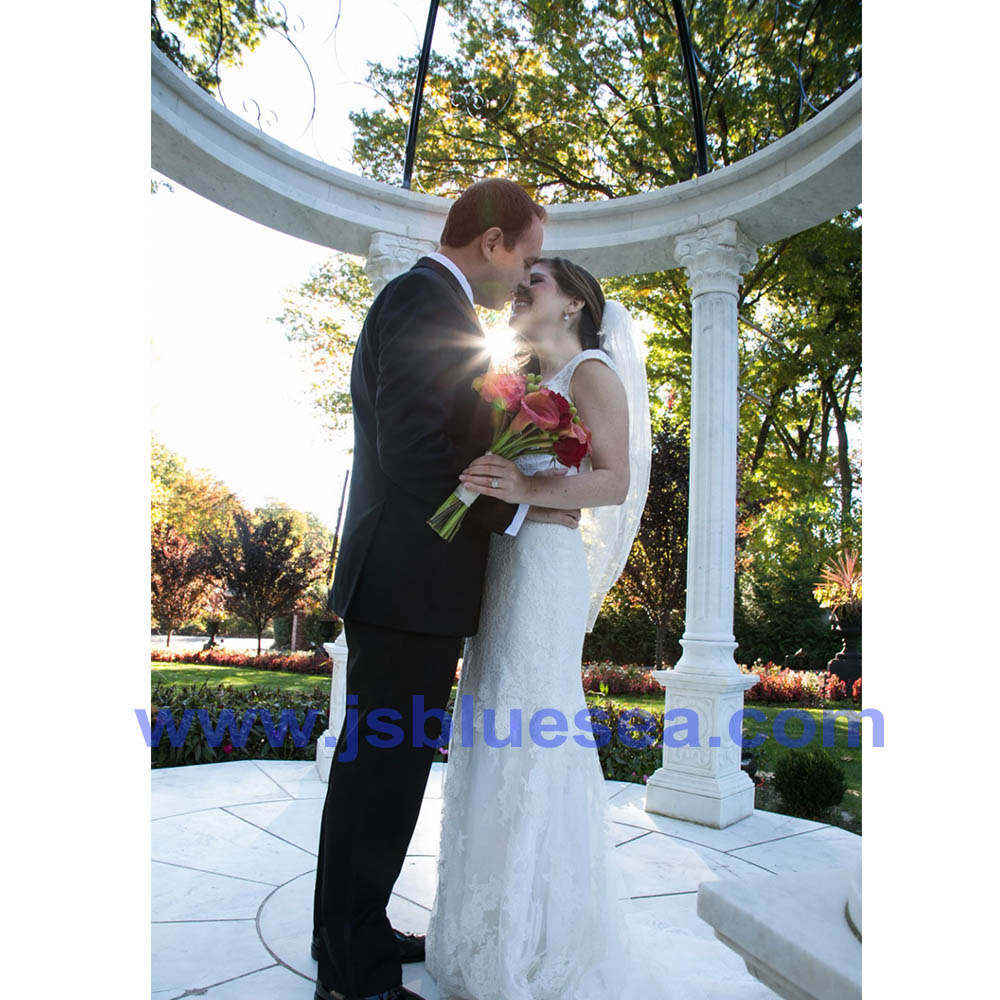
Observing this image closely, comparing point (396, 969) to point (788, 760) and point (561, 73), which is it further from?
point (561, 73)

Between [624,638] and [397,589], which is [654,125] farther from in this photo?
[397,589]

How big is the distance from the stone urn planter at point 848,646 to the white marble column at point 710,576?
1018cm

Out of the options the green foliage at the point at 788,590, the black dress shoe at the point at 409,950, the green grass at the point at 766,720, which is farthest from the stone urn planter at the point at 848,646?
the black dress shoe at the point at 409,950

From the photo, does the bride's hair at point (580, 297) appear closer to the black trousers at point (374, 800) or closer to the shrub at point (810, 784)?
the black trousers at point (374, 800)

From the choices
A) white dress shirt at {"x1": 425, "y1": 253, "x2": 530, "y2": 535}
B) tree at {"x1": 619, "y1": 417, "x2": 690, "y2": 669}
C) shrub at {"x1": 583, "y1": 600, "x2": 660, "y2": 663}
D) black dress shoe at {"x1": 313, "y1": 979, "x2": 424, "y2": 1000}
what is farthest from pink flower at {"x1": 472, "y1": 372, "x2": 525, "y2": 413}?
shrub at {"x1": 583, "y1": 600, "x2": 660, "y2": 663}

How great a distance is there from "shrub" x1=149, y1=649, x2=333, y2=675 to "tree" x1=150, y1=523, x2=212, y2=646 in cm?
162

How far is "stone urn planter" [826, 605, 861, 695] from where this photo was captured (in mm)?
14314

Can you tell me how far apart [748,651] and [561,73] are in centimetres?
1213

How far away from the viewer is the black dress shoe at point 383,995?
2.27 metres

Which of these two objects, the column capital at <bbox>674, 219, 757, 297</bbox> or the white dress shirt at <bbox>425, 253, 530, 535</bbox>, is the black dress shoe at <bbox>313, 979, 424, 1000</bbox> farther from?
the column capital at <bbox>674, 219, 757, 297</bbox>

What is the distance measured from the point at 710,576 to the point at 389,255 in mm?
3296

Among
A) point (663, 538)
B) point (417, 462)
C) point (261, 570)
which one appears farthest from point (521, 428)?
point (261, 570)

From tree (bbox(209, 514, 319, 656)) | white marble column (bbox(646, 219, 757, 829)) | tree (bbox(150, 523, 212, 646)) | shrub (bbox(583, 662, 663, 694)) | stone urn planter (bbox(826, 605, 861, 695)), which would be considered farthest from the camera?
tree (bbox(150, 523, 212, 646))

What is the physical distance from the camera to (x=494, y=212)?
2553 millimetres
